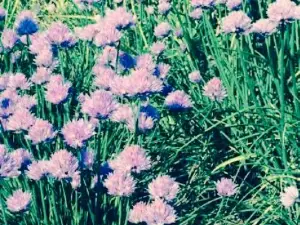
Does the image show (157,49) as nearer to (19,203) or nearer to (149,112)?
(149,112)

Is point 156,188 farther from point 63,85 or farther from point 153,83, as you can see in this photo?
point 63,85

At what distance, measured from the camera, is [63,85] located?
135 cm

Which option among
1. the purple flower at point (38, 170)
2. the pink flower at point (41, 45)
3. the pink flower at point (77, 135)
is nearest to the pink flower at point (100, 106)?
the pink flower at point (77, 135)

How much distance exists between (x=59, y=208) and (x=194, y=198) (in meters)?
0.43

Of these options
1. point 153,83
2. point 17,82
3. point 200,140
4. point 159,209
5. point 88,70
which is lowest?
point 159,209

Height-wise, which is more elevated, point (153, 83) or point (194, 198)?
point (153, 83)

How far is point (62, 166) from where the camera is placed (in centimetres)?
112

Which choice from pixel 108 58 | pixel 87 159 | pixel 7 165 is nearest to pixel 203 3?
pixel 108 58

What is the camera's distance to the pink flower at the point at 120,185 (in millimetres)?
1156

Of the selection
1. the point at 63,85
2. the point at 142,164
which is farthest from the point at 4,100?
the point at 142,164

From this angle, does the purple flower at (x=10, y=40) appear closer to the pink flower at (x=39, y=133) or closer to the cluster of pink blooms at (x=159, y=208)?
the pink flower at (x=39, y=133)

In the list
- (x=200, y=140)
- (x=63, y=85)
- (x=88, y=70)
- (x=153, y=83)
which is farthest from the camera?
(x=88, y=70)

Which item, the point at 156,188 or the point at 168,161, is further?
the point at 168,161

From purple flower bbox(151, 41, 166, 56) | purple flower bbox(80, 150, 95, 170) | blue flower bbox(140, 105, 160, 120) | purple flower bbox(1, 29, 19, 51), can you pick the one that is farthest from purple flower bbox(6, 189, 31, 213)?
purple flower bbox(151, 41, 166, 56)
